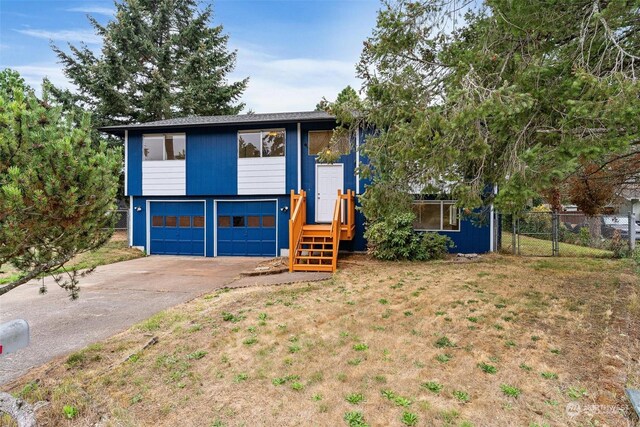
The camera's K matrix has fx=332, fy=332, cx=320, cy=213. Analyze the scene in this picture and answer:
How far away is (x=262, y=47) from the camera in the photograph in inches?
588

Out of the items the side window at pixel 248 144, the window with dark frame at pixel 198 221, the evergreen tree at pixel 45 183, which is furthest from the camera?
the window with dark frame at pixel 198 221

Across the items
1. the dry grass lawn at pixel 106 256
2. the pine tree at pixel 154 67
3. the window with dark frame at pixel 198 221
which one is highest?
the pine tree at pixel 154 67

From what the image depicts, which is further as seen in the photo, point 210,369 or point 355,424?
point 210,369

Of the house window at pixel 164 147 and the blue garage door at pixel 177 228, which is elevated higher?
the house window at pixel 164 147

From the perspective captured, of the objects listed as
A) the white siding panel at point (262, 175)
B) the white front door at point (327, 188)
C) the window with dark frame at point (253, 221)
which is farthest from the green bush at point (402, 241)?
the window with dark frame at point (253, 221)

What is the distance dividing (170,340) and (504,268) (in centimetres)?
787

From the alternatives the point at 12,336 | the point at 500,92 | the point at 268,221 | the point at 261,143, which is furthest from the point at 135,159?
the point at 500,92

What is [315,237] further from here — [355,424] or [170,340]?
[355,424]

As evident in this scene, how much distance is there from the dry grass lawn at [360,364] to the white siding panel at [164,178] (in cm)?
719

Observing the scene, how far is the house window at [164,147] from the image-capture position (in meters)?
12.0

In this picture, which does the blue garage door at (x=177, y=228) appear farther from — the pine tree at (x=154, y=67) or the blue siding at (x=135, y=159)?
the pine tree at (x=154, y=67)

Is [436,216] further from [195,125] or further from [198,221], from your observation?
[195,125]

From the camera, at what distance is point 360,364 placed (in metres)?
3.39

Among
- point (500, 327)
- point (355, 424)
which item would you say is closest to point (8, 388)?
point (355, 424)
